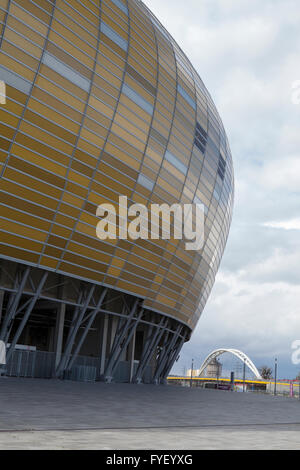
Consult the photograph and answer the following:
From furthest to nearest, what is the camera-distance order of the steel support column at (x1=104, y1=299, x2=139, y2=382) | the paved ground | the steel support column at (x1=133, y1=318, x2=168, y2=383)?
the steel support column at (x1=133, y1=318, x2=168, y2=383), the steel support column at (x1=104, y1=299, x2=139, y2=382), the paved ground

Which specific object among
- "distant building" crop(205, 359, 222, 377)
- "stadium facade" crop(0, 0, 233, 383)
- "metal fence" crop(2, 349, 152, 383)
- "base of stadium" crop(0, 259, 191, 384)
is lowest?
"distant building" crop(205, 359, 222, 377)

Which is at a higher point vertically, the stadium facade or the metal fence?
the stadium facade

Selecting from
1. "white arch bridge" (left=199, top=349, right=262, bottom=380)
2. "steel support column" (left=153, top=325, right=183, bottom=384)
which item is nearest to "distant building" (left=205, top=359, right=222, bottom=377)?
"white arch bridge" (left=199, top=349, right=262, bottom=380)

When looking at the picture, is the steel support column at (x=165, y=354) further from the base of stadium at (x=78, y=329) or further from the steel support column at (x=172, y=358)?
the steel support column at (x=172, y=358)

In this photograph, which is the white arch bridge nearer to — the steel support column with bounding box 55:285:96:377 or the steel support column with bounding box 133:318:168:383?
the steel support column with bounding box 133:318:168:383

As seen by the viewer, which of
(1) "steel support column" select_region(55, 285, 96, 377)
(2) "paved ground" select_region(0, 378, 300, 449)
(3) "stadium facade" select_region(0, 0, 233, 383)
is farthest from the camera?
(1) "steel support column" select_region(55, 285, 96, 377)

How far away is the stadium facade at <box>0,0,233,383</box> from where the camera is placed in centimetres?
2884

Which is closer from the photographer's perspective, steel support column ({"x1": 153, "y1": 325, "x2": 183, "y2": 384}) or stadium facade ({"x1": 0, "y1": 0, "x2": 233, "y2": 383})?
stadium facade ({"x1": 0, "y1": 0, "x2": 233, "y2": 383})

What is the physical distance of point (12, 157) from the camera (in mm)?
28625

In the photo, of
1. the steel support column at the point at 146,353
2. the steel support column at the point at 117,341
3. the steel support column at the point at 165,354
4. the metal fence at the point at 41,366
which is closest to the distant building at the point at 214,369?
the steel support column at the point at 165,354

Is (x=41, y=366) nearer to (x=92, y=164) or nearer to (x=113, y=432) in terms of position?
(x=92, y=164)

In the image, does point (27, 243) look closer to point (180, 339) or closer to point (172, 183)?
point (172, 183)
